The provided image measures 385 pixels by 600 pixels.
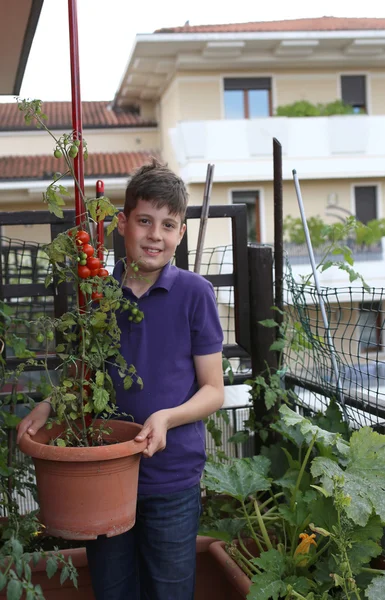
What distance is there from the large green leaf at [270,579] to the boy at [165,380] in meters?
0.25

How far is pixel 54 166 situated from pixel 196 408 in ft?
46.6

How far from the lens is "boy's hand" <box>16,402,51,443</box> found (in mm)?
1672

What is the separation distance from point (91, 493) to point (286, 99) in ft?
48.0

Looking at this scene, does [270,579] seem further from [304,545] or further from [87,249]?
[87,249]

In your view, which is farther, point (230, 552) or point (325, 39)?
point (325, 39)

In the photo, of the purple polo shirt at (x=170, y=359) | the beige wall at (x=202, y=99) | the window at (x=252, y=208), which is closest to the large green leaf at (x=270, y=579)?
the purple polo shirt at (x=170, y=359)

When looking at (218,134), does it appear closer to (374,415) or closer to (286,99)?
(286,99)

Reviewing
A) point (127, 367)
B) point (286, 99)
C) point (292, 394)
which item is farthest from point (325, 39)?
point (127, 367)

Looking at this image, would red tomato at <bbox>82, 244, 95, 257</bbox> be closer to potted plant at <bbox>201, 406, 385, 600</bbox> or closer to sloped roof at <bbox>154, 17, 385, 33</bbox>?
potted plant at <bbox>201, 406, 385, 600</bbox>

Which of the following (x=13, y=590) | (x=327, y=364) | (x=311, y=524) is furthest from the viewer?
(x=327, y=364)

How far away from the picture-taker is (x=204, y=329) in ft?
5.63

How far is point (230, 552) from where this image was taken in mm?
2229

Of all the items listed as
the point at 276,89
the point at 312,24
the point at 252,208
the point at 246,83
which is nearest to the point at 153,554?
the point at 252,208

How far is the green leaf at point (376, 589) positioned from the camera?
179cm
